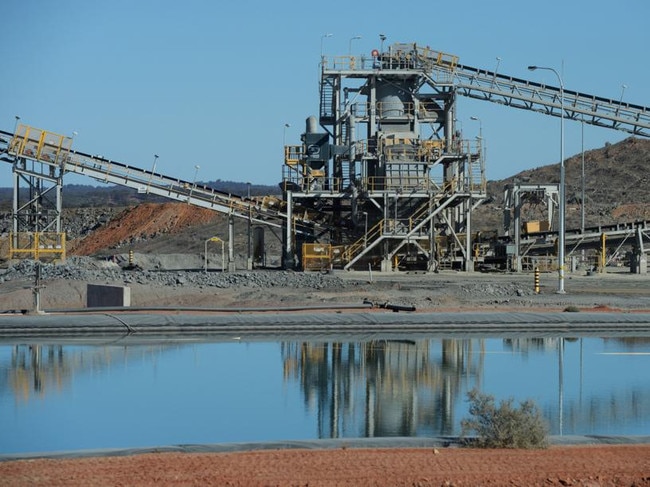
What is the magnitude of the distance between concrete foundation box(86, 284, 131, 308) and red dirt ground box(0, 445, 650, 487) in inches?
882

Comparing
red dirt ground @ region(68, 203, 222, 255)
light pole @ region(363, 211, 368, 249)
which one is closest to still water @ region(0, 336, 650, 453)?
light pole @ region(363, 211, 368, 249)

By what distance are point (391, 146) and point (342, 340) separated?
86.9 feet

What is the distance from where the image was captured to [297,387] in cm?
2067

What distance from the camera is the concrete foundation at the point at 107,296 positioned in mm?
35812

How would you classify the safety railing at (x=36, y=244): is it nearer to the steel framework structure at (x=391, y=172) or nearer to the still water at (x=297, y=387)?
the steel framework structure at (x=391, y=172)

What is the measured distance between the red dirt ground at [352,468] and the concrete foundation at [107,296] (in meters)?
22.4

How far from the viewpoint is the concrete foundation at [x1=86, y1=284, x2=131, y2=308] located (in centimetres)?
3581

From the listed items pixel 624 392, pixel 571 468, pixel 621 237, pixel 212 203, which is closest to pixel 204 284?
pixel 212 203

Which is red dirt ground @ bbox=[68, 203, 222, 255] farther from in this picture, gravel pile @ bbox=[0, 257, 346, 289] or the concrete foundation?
the concrete foundation

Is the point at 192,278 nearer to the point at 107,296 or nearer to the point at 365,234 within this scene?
the point at 107,296

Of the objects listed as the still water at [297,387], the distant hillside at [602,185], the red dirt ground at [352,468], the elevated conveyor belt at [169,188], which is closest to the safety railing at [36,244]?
the elevated conveyor belt at [169,188]

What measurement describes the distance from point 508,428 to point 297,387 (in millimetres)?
7119

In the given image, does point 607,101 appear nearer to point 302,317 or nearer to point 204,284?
point 204,284

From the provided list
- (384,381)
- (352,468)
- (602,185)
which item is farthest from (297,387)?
(602,185)
